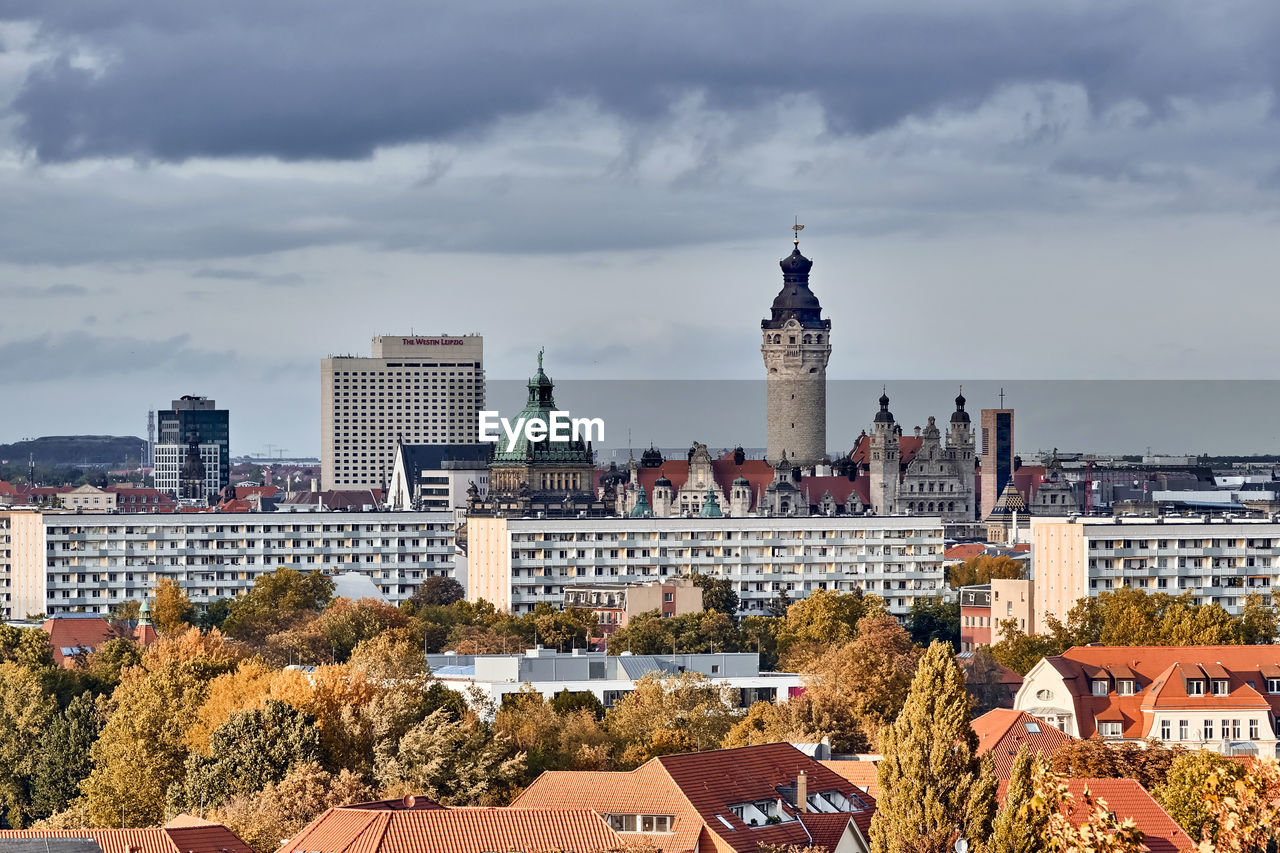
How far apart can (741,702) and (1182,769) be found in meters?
47.2

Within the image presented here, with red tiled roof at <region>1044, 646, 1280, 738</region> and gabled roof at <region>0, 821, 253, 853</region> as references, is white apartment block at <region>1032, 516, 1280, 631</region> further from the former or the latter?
gabled roof at <region>0, 821, 253, 853</region>

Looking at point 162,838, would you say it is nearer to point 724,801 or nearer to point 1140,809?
point 724,801

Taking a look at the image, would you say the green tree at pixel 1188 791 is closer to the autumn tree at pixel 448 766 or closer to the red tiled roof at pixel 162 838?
the autumn tree at pixel 448 766

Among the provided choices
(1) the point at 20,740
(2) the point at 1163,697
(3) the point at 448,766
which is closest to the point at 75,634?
(1) the point at 20,740

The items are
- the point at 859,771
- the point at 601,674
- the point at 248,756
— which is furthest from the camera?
the point at 601,674

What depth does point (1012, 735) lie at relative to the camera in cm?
10456

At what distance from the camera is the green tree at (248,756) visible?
9744cm

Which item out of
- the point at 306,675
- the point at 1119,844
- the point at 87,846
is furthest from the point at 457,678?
the point at 1119,844

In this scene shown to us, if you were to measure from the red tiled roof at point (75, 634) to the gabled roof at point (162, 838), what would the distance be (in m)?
85.5

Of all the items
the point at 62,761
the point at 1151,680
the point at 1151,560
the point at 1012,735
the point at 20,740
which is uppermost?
the point at 1151,560

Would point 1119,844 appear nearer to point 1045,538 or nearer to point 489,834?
point 489,834

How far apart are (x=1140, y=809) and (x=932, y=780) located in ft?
26.9

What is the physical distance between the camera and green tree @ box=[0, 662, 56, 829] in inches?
4562

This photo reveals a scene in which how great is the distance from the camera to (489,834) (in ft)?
248
